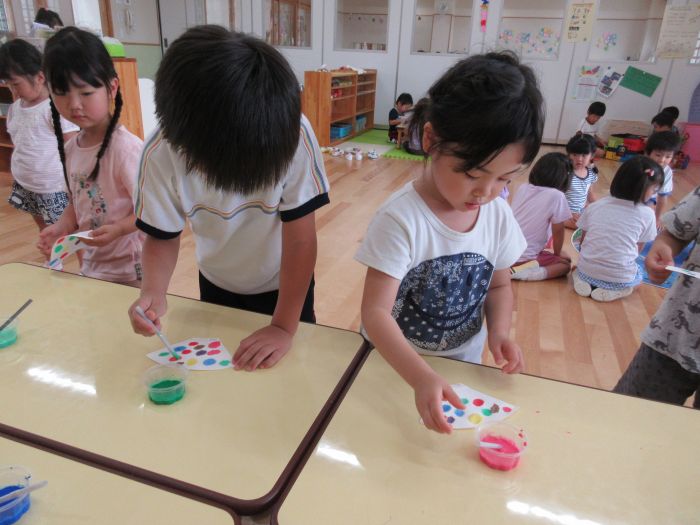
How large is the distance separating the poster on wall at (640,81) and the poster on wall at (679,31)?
0.26 metres

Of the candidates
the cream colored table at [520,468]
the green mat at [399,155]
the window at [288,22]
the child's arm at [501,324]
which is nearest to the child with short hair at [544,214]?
the child's arm at [501,324]

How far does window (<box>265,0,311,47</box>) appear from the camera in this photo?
24.0ft

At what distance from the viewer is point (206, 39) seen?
0.66 metres

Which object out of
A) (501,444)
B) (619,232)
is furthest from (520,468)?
(619,232)

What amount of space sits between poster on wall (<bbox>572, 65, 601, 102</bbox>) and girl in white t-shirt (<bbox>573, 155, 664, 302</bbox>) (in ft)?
15.7

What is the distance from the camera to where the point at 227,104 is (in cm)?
62

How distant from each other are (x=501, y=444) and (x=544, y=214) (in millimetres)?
2189

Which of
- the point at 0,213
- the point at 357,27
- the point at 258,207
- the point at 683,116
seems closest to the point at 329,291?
→ the point at 258,207

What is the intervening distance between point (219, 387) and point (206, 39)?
49 cm

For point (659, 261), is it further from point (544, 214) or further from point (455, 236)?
point (544, 214)

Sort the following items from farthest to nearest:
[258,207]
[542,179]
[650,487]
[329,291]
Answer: [542,179]
[329,291]
[258,207]
[650,487]

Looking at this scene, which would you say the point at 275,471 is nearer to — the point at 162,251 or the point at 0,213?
the point at 162,251

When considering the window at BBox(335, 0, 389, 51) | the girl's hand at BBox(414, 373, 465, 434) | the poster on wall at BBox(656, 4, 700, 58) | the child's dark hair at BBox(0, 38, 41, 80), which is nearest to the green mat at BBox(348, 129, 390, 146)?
the window at BBox(335, 0, 389, 51)

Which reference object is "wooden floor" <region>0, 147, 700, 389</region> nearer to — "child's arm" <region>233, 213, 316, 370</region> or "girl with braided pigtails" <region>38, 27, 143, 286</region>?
"girl with braided pigtails" <region>38, 27, 143, 286</region>
